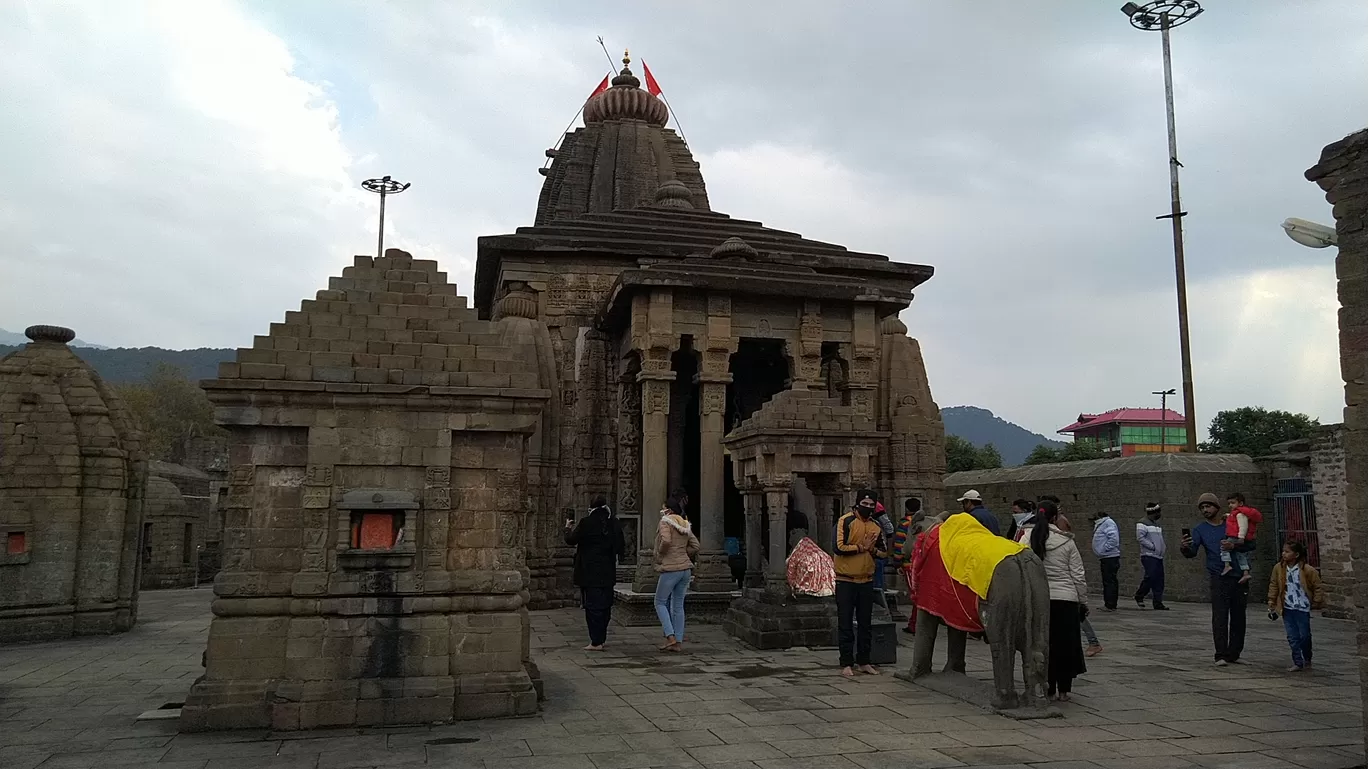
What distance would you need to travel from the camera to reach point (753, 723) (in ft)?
21.1

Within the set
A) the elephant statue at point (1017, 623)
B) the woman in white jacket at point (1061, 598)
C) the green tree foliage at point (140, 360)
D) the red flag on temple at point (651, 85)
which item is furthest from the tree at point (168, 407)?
the green tree foliage at point (140, 360)

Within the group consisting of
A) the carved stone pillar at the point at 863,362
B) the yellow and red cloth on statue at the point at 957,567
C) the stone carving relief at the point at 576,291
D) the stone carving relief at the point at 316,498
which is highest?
the stone carving relief at the point at 576,291

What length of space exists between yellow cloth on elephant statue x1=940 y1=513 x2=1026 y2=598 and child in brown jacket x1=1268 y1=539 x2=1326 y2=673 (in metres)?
3.35

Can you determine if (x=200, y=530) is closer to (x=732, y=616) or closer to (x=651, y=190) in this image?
(x=651, y=190)

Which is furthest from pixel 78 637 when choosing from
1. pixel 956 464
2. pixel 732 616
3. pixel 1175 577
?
pixel 956 464

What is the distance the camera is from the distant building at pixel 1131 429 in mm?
74000

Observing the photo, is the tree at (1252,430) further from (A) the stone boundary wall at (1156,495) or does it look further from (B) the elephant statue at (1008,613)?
(B) the elephant statue at (1008,613)

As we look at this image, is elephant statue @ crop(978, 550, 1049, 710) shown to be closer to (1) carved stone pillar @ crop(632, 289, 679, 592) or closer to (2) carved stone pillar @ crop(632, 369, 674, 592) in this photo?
(2) carved stone pillar @ crop(632, 369, 674, 592)

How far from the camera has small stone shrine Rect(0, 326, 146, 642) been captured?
11828 mm

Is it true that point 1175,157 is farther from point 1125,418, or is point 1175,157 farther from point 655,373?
point 1125,418

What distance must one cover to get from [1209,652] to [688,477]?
37.8 ft

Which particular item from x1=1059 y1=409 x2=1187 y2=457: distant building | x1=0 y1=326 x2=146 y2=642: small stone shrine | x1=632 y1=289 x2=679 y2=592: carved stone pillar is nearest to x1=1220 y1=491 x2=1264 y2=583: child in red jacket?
x1=632 y1=289 x2=679 y2=592: carved stone pillar

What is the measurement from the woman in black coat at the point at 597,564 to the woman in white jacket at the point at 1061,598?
4608 mm

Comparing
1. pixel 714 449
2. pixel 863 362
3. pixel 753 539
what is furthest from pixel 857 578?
pixel 863 362
